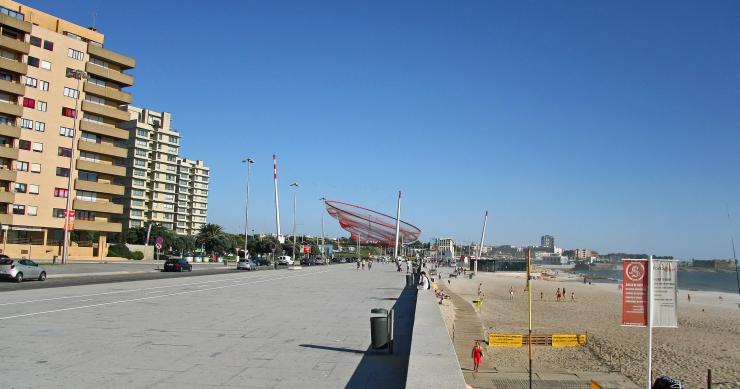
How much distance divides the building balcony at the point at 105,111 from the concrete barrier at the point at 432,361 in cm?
7288

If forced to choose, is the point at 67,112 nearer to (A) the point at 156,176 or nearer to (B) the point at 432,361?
(A) the point at 156,176

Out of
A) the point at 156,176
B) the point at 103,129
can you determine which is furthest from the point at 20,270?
the point at 156,176

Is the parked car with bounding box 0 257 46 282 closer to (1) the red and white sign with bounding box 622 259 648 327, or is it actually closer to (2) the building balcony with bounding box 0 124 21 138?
(1) the red and white sign with bounding box 622 259 648 327

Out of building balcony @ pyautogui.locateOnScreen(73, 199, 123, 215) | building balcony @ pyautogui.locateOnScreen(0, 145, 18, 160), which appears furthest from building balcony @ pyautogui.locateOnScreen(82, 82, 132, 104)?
building balcony @ pyautogui.locateOnScreen(73, 199, 123, 215)

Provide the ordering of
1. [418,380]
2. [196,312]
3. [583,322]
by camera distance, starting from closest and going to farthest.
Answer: [418,380] < [196,312] < [583,322]

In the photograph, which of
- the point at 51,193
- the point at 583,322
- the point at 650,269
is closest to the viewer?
the point at 650,269

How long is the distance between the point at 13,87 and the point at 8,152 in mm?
7275

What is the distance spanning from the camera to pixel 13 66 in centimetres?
6400

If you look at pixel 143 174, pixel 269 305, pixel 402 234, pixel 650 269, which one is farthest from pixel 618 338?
pixel 402 234

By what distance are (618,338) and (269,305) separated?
57.5 ft

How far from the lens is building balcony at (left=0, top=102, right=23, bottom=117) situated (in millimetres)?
63656

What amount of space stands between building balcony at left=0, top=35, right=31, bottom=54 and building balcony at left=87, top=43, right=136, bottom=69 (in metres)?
9.01

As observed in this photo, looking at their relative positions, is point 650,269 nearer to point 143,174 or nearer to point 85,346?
point 85,346

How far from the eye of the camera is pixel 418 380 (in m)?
6.70
